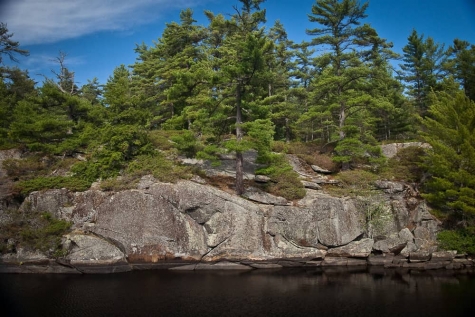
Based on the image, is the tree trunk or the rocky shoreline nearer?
the rocky shoreline

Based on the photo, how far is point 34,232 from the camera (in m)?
20.2

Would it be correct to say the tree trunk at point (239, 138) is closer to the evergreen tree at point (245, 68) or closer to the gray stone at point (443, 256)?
the evergreen tree at point (245, 68)

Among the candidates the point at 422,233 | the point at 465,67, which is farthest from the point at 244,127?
the point at 465,67

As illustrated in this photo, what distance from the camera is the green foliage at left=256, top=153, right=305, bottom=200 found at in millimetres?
23781

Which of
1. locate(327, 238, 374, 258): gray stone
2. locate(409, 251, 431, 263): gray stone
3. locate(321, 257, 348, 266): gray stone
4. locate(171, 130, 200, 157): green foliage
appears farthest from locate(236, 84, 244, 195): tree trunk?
→ locate(409, 251, 431, 263): gray stone

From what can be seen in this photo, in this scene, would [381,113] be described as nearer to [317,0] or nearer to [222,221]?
[317,0]

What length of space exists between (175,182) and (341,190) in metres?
13.5

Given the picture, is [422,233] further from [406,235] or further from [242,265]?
[242,265]

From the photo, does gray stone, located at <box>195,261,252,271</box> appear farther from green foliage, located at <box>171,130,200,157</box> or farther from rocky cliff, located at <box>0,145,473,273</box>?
green foliage, located at <box>171,130,200,157</box>

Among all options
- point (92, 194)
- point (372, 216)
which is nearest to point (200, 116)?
point (92, 194)

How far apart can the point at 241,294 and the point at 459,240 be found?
1725 cm

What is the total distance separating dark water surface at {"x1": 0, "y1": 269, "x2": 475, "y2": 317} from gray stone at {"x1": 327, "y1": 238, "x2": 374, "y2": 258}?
1915 mm

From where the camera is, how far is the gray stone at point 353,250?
72.1 feet

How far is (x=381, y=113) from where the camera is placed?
36938 mm
